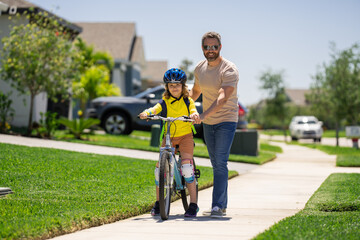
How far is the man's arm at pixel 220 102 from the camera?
23.6ft

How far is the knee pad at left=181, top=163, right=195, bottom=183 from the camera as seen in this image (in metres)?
7.30

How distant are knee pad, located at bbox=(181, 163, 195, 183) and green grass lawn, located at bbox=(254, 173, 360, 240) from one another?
50.9 inches

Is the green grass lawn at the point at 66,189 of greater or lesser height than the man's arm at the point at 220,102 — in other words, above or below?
below

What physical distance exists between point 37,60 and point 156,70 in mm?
46900

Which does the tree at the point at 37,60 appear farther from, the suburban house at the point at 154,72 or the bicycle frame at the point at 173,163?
the suburban house at the point at 154,72

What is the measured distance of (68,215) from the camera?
6.49m

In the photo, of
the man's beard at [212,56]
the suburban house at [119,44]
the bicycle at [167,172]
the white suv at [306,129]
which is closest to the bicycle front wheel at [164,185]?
the bicycle at [167,172]

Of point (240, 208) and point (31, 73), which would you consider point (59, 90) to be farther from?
point (240, 208)

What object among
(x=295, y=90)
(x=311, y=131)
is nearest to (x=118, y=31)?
(x=311, y=131)

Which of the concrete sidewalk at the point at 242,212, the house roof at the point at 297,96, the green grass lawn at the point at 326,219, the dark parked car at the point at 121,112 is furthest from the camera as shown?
the house roof at the point at 297,96

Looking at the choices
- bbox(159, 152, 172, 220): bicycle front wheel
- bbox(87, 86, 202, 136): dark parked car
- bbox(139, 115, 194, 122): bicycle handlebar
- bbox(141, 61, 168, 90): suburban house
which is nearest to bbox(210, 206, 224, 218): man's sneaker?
bbox(159, 152, 172, 220): bicycle front wheel

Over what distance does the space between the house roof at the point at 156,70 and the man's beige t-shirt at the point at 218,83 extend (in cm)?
5671

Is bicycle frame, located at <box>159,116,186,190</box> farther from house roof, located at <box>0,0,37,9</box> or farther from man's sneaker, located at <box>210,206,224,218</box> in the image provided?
house roof, located at <box>0,0,37,9</box>

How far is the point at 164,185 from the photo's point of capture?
274 inches
